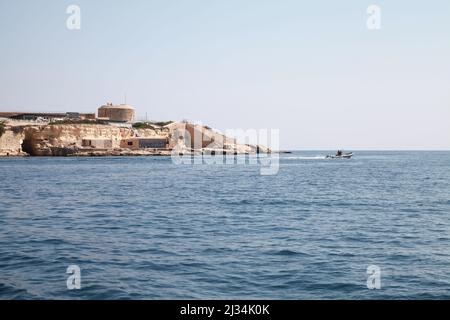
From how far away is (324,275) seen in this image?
11.4m

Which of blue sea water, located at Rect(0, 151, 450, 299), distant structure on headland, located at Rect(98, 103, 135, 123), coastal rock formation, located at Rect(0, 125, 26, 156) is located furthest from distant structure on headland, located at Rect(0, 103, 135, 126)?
blue sea water, located at Rect(0, 151, 450, 299)

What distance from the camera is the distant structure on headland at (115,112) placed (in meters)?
136

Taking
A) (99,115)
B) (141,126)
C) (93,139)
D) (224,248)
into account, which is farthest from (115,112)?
(224,248)

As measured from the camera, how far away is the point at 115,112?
136375 mm

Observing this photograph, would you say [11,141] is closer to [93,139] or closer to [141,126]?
[93,139]

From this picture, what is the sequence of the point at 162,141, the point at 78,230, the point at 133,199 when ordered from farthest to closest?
the point at 162,141
the point at 133,199
the point at 78,230

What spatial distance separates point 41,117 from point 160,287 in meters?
125

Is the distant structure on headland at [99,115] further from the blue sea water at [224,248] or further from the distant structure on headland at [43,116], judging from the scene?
the blue sea water at [224,248]

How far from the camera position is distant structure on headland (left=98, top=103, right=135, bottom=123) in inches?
5340

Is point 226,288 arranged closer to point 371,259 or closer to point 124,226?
point 371,259

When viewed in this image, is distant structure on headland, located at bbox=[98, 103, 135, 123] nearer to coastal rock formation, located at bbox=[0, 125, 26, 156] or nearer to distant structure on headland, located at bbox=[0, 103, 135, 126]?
distant structure on headland, located at bbox=[0, 103, 135, 126]

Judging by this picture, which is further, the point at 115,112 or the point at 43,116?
the point at 115,112

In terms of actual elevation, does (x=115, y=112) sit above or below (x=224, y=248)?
above
